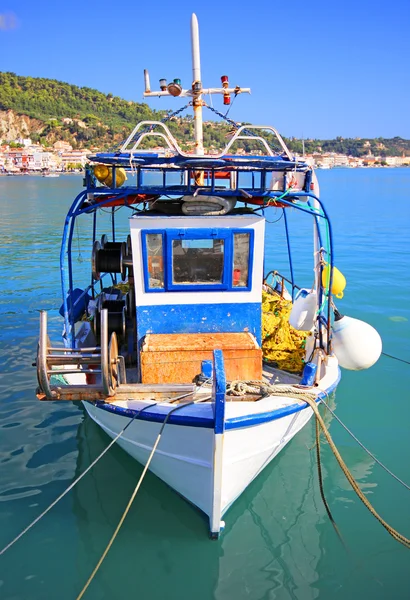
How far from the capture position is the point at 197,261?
711 cm

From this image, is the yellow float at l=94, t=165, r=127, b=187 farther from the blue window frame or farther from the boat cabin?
the blue window frame

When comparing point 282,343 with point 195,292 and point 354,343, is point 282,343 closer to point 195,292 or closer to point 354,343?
point 354,343

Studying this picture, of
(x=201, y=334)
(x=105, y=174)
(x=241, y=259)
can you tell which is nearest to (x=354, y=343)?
(x=241, y=259)

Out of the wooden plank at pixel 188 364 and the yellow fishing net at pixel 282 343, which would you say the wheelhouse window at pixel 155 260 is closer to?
the wooden plank at pixel 188 364

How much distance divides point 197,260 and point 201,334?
3.32ft

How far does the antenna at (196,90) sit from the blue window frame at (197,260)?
1.88 meters

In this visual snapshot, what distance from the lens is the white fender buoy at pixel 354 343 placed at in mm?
7320

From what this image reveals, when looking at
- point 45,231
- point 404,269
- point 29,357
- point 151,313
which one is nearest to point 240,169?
point 151,313

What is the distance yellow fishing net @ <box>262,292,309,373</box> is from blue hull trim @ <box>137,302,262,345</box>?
1200 millimetres

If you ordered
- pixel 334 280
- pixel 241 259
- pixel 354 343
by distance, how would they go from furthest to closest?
pixel 334 280
pixel 354 343
pixel 241 259

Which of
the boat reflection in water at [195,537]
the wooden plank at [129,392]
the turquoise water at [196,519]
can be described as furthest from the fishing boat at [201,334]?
the turquoise water at [196,519]

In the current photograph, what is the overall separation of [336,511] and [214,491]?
2.14 metres

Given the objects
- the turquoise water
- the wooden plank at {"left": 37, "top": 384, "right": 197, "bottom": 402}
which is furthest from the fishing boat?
the turquoise water

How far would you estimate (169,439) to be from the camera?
A: 6.17 metres
